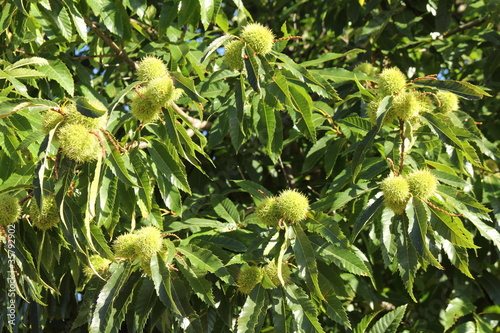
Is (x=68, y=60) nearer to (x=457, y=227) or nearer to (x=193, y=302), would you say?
(x=193, y=302)

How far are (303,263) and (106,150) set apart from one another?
66cm

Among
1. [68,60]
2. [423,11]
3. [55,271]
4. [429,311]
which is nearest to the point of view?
[55,271]

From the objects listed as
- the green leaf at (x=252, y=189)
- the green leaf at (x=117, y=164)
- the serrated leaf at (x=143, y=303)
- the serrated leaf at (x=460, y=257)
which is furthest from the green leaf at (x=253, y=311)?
the serrated leaf at (x=460, y=257)

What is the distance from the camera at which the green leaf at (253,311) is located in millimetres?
1899

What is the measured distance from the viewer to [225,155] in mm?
3201

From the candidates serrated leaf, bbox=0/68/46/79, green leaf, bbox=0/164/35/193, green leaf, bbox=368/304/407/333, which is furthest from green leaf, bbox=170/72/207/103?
green leaf, bbox=368/304/407/333

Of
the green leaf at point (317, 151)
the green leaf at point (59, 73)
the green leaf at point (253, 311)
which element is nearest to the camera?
the green leaf at point (253, 311)

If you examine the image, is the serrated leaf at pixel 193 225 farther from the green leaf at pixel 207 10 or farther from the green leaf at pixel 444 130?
the green leaf at pixel 444 130

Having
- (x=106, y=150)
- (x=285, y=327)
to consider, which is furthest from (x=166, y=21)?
(x=285, y=327)

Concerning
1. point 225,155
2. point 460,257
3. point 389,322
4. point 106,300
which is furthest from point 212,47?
point 225,155

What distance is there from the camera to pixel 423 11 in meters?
3.31

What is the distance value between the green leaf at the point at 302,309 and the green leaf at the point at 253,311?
0.27ft

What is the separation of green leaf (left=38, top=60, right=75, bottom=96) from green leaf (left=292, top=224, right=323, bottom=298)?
1056 mm

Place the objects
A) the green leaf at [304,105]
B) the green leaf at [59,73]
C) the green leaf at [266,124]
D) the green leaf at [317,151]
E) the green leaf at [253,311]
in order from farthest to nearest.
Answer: the green leaf at [317,151] < the green leaf at [59,73] < the green leaf at [266,124] < the green leaf at [304,105] < the green leaf at [253,311]
